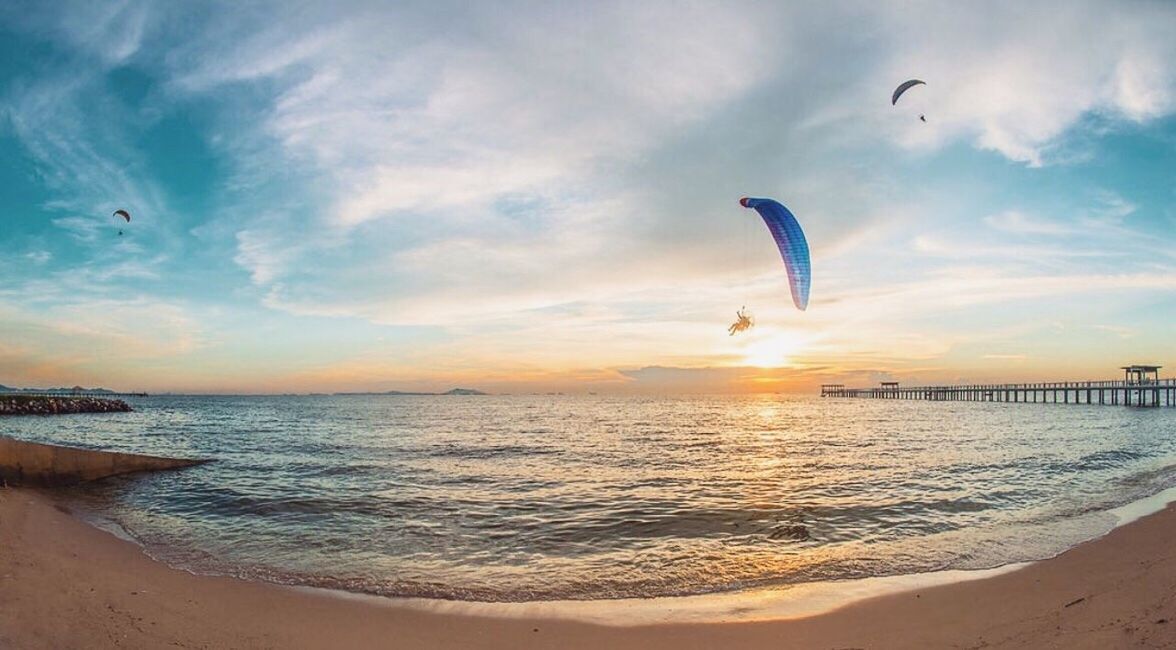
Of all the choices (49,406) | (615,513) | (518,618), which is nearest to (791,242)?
(615,513)

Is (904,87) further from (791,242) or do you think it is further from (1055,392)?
(1055,392)

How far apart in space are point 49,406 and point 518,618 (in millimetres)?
88666

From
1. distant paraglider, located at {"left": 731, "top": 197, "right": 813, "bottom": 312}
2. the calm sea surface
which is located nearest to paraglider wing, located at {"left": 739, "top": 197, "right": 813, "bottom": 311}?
distant paraglider, located at {"left": 731, "top": 197, "right": 813, "bottom": 312}

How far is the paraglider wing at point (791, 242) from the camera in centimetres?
1784

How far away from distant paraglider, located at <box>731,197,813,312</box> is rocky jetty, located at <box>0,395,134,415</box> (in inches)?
3249

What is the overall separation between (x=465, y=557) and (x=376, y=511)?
203 inches

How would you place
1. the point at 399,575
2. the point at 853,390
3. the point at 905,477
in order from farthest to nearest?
the point at 853,390
the point at 905,477
the point at 399,575

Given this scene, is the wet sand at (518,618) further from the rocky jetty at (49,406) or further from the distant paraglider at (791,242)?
the rocky jetty at (49,406)

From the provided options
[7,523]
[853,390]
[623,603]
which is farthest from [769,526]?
[853,390]

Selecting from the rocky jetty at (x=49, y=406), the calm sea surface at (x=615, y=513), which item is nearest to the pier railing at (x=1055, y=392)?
the calm sea surface at (x=615, y=513)

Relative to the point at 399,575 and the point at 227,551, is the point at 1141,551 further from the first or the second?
the point at 227,551

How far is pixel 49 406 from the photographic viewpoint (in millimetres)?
71812

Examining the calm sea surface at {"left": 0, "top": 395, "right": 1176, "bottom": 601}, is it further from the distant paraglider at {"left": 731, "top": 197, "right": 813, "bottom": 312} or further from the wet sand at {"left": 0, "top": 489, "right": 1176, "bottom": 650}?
the distant paraglider at {"left": 731, "top": 197, "right": 813, "bottom": 312}

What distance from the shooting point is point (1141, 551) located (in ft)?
32.6
